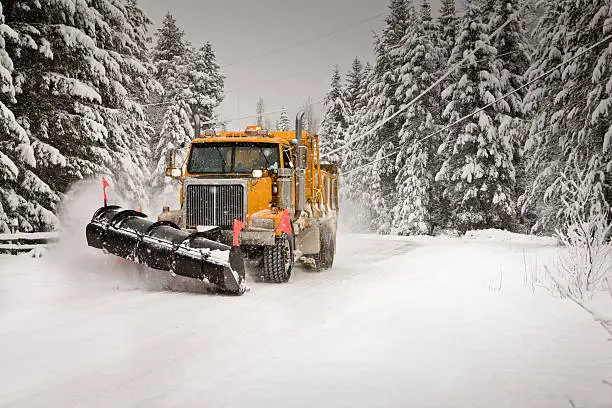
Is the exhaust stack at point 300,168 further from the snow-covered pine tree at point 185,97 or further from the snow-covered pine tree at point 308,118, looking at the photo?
the snow-covered pine tree at point 185,97

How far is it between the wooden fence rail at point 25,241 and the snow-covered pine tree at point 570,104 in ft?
43.0

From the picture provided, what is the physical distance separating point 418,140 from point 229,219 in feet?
68.2

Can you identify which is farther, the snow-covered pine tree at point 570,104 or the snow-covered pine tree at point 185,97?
the snow-covered pine tree at point 185,97

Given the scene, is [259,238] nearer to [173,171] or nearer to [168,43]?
[173,171]

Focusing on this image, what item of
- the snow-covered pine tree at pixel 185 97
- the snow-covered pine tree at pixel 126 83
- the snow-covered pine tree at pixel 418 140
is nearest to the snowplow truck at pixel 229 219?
the snow-covered pine tree at pixel 126 83

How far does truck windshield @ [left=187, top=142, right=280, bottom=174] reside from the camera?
10102mm

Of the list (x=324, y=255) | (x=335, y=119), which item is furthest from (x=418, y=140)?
(x=324, y=255)

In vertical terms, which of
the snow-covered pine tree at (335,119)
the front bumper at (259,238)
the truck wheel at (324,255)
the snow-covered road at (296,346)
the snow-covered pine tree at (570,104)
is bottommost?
the snow-covered road at (296,346)

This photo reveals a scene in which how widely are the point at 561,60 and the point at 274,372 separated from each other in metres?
16.5

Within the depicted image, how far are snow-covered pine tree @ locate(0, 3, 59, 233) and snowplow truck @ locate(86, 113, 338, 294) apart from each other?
4.00 m

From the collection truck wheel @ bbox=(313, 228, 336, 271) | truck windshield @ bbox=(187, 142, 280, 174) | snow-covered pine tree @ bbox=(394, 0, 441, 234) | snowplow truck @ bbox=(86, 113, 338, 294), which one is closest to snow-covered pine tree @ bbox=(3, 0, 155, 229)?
snowplow truck @ bbox=(86, 113, 338, 294)

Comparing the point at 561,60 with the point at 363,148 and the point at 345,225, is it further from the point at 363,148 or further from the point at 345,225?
the point at 345,225

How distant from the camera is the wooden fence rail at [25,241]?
12258mm

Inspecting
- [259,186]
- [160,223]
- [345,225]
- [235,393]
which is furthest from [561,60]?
[345,225]
